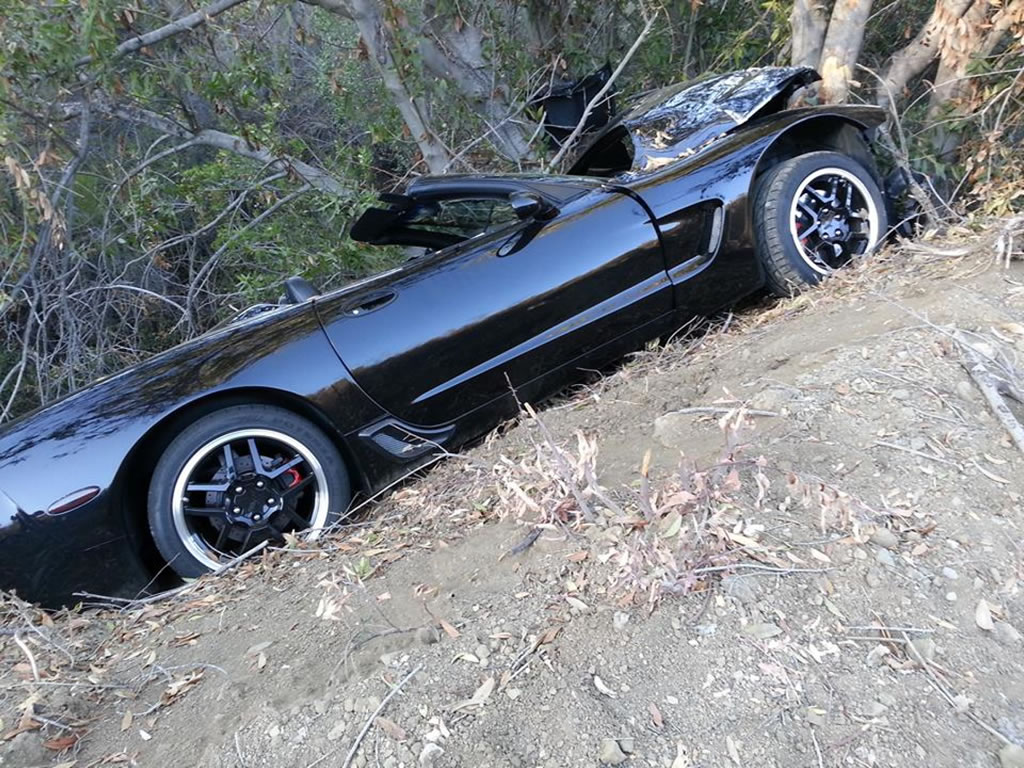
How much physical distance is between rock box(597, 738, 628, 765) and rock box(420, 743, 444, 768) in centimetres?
37

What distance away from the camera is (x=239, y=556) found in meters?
2.94

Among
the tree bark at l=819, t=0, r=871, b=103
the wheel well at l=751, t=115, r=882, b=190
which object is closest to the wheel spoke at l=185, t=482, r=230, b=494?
the wheel well at l=751, t=115, r=882, b=190

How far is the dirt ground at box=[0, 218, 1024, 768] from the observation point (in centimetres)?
171

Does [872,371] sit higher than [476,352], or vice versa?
[476,352]

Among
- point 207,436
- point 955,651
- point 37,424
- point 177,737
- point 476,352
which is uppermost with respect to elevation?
point 37,424

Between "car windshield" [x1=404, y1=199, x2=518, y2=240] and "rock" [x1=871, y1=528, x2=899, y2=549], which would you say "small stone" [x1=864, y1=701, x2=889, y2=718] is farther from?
"car windshield" [x1=404, y1=199, x2=518, y2=240]

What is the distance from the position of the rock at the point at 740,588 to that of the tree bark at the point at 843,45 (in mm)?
4084

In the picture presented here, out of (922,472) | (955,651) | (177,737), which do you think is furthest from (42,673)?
(922,472)

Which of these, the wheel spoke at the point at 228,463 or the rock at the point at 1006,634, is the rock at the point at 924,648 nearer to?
the rock at the point at 1006,634

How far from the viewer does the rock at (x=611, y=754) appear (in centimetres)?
166

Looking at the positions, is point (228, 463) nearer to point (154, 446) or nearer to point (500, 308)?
point (154, 446)

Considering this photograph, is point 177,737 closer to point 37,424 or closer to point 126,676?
point 126,676

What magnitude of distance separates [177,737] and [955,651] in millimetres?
1949

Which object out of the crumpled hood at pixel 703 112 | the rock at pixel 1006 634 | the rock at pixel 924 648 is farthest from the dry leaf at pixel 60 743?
the crumpled hood at pixel 703 112
